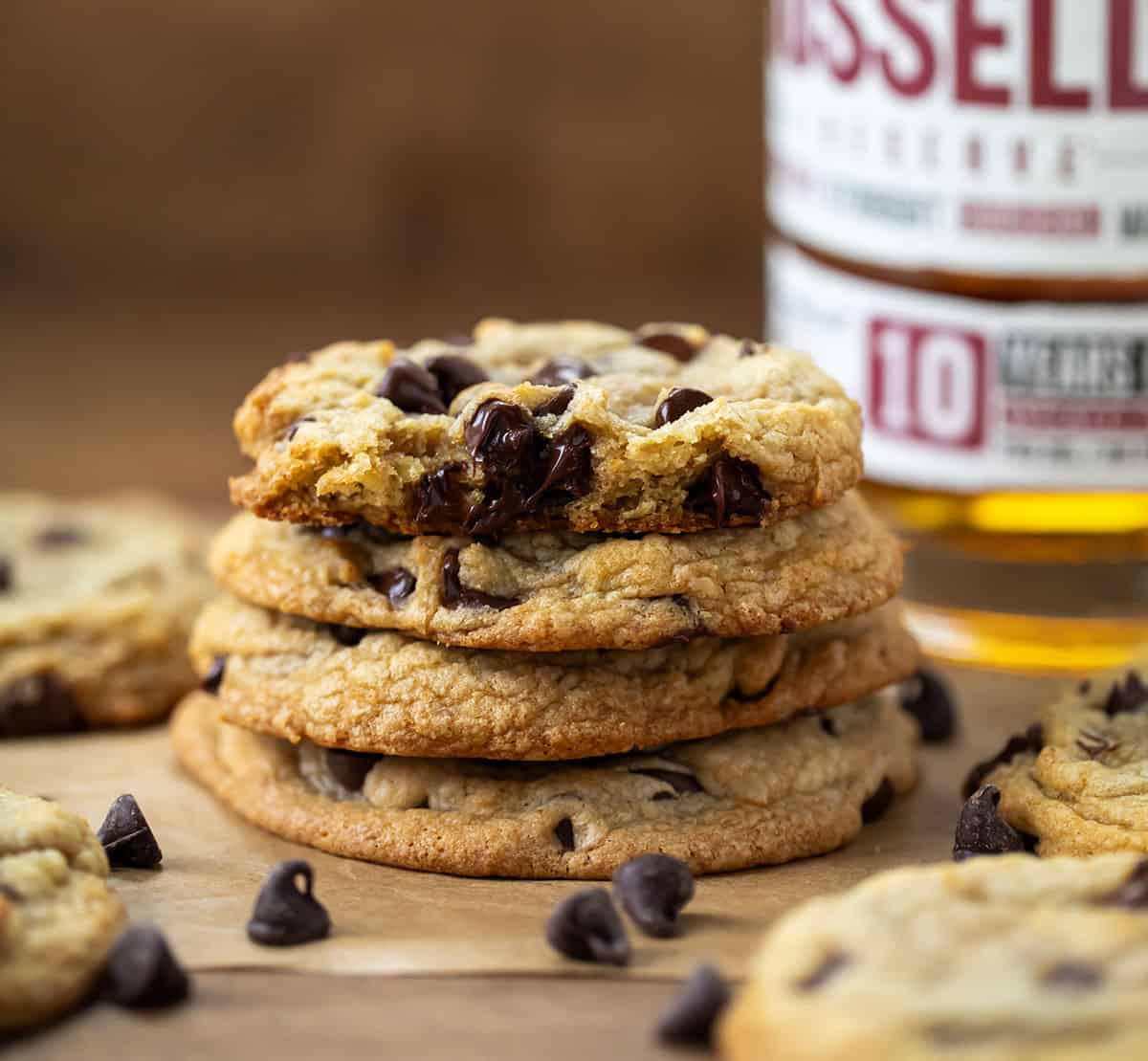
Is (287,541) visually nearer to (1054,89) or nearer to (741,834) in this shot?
(741,834)

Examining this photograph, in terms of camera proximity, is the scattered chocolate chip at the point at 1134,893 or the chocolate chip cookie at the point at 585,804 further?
the chocolate chip cookie at the point at 585,804

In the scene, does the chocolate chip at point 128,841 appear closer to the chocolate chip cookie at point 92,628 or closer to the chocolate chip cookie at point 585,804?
the chocolate chip cookie at point 585,804

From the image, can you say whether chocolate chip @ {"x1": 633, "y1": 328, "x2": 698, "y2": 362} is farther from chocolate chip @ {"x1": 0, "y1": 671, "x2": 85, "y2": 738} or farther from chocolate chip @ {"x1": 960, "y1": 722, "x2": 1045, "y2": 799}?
chocolate chip @ {"x1": 0, "y1": 671, "x2": 85, "y2": 738}

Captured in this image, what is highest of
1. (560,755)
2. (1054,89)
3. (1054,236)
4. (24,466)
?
(1054,89)

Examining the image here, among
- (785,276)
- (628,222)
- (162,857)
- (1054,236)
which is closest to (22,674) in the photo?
(162,857)

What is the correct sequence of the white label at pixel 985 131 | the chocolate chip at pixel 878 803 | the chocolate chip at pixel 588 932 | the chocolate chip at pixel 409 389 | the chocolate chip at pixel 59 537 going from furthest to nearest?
the chocolate chip at pixel 59 537 → the white label at pixel 985 131 → the chocolate chip at pixel 878 803 → the chocolate chip at pixel 409 389 → the chocolate chip at pixel 588 932

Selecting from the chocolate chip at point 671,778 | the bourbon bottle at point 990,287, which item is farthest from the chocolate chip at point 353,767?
the bourbon bottle at point 990,287

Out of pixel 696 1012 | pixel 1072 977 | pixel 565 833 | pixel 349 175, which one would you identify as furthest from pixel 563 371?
pixel 349 175

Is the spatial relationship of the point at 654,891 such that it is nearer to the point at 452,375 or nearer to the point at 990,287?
the point at 452,375
